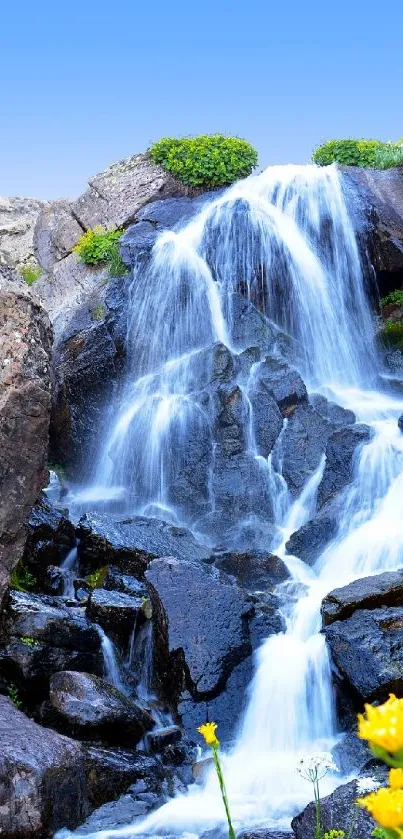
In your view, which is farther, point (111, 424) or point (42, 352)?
point (111, 424)

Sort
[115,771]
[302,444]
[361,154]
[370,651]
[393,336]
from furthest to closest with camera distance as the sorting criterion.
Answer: [361,154] → [393,336] → [302,444] → [370,651] → [115,771]

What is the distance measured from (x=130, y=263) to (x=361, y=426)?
18.8 ft

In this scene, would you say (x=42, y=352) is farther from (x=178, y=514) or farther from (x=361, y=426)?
(x=361, y=426)

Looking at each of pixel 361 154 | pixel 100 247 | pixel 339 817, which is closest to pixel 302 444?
pixel 100 247

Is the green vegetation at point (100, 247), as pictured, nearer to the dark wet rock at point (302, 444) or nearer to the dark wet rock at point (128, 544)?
the dark wet rock at point (302, 444)

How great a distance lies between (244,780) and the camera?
22.2 feet

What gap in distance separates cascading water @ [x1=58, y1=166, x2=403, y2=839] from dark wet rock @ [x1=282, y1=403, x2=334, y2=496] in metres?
0.15

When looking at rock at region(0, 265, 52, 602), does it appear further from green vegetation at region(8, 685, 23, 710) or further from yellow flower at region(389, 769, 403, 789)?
yellow flower at region(389, 769, 403, 789)

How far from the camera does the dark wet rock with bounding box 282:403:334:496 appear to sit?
12.1m

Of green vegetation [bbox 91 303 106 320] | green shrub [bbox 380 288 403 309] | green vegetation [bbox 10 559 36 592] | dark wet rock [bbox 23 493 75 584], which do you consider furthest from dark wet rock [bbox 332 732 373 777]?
green shrub [bbox 380 288 403 309]

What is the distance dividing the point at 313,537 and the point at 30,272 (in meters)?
10.3

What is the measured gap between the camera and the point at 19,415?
7000mm

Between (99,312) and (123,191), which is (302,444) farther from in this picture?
(123,191)

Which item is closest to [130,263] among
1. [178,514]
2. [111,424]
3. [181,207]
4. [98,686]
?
[181,207]
